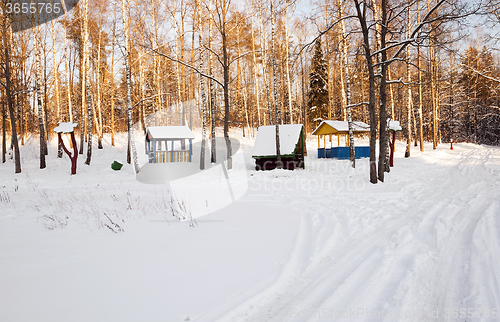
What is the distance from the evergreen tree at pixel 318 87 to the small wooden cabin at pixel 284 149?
12.9 meters

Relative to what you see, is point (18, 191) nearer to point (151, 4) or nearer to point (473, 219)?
point (473, 219)

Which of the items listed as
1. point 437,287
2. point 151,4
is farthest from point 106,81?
point 437,287

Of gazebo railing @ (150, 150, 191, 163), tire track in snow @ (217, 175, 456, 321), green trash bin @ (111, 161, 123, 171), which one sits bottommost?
tire track in snow @ (217, 175, 456, 321)

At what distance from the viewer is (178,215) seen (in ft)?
20.1

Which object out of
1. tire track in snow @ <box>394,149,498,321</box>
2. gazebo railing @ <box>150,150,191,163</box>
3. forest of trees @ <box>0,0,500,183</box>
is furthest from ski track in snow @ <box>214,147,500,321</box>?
gazebo railing @ <box>150,150,191,163</box>

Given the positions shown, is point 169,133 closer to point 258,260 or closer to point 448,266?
point 258,260

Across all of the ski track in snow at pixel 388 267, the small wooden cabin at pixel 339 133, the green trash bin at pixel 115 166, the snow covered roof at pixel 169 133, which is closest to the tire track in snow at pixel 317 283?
the ski track in snow at pixel 388 267

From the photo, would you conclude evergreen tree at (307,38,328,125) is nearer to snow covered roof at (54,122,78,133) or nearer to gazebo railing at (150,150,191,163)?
gazebo railing at (150,150,191,163)

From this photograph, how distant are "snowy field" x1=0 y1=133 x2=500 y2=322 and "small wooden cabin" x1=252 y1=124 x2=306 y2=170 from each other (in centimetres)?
801

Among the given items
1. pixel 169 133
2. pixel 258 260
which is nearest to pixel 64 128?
pixel 169 133

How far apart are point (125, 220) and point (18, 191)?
751 cm

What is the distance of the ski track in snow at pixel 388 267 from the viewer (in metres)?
2.64

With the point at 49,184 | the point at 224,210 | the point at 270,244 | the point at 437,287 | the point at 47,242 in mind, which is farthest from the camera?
the point at 49,184

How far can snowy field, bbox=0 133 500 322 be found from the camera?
2662mm
